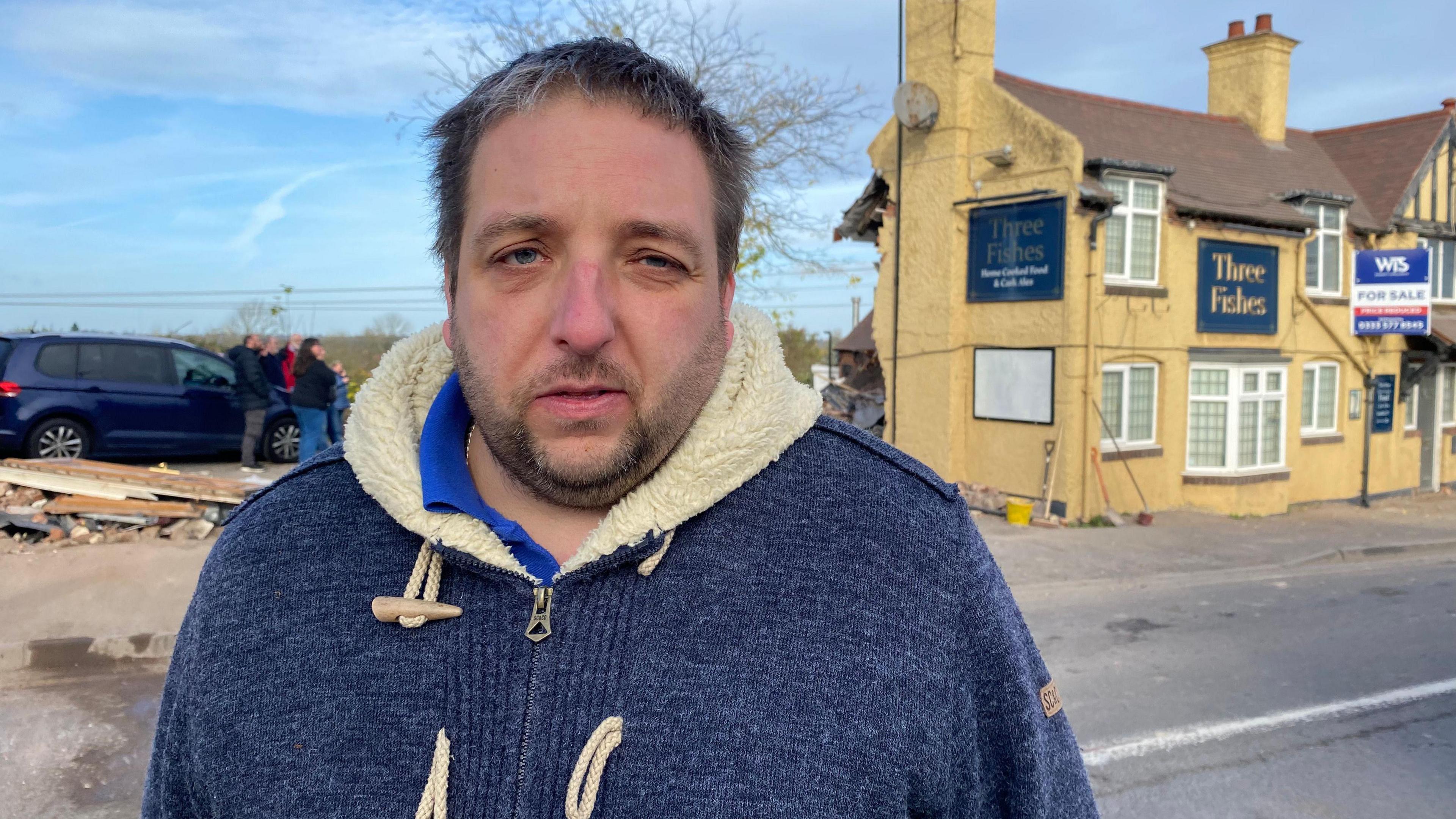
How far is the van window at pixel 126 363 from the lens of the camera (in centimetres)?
1197

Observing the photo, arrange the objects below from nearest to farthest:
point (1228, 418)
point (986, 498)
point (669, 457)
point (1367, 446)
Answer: point (669, 457)
point (986, 498)
point (1228, 418)
point (1367, 446)

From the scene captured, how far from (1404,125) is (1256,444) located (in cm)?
891

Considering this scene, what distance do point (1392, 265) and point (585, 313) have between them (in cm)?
1951

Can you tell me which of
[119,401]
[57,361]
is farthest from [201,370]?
[57,361]

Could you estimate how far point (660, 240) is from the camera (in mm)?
1542

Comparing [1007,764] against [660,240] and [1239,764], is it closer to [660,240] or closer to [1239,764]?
[660,240]

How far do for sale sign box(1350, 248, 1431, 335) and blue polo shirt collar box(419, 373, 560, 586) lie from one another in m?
19.2

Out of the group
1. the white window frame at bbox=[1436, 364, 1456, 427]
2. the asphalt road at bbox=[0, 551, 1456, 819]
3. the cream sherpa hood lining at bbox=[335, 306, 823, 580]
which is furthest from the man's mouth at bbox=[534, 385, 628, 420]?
the white window frame at bbox=[1436, 364, 1456, 427]

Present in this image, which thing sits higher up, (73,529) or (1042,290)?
(1042,290)

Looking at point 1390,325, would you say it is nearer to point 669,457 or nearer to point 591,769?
point 669,457

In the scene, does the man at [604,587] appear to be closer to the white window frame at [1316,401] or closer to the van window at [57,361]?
the van window at [57,361]

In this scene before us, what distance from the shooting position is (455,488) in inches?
63.5

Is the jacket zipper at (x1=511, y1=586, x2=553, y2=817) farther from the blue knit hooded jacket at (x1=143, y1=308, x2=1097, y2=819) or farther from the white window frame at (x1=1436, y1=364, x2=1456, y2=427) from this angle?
the white window frame at (x1=1436, y1=364, x2=1456, y2=427)

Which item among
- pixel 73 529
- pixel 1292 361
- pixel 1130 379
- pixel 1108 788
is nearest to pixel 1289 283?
pixel 1292 361
